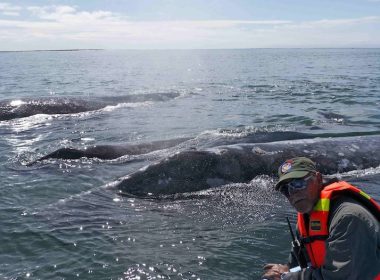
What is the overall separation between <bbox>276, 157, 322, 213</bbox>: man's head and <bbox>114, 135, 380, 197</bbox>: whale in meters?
4.92

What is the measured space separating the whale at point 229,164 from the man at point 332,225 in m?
4.73

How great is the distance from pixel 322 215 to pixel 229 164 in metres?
5.54

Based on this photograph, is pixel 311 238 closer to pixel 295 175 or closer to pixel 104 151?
pixel 295 175

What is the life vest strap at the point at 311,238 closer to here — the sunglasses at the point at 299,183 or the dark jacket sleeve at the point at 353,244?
the dark jacket sleeve at the point at 353,244

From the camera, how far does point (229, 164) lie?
9.24 m

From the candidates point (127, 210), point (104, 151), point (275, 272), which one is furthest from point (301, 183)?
point (104, 151)

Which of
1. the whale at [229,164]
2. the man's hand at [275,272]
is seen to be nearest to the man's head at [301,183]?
the man's hand at [275,272]

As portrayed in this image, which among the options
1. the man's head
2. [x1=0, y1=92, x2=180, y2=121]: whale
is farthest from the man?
[x1=0, y1=92, x2=180, y2=121]: whale

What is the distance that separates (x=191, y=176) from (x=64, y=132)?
24.5 ft

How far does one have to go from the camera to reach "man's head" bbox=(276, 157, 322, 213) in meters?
3.75

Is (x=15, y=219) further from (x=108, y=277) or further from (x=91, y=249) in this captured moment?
(x=108, y=277)

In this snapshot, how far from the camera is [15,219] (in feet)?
24.6

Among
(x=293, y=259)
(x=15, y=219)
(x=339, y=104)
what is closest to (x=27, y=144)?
(x=15, y=219)

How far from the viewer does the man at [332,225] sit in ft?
11.2
